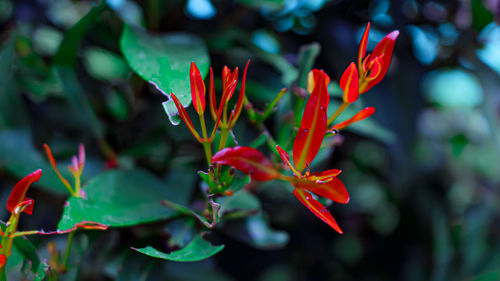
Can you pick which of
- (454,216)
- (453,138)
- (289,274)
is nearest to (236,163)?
(289,274)

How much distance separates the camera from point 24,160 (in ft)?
1.52

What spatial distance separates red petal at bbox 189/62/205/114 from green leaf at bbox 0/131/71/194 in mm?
262

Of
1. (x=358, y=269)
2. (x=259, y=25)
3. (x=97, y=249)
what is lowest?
(x=358, y=269)

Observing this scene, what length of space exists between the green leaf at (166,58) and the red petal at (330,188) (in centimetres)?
10

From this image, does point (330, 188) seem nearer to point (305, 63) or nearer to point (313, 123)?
point (313, 123)

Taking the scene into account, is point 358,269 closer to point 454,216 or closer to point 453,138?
point 454,216

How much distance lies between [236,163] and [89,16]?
26 centimetres

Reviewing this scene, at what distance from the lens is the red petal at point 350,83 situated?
0.26 meters

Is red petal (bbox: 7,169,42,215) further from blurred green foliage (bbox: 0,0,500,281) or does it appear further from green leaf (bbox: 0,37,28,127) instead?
green leaf (bbox: 0,37,28,127)

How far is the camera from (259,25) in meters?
0.62

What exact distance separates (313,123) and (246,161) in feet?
0.17

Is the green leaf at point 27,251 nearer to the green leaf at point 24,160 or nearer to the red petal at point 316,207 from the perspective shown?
the green leaf at point 24,160

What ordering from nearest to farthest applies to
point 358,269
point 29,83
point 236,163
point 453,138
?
point 236,163
point 29,83
point 358,269
point 453,138

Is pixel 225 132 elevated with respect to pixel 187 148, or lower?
elevated
